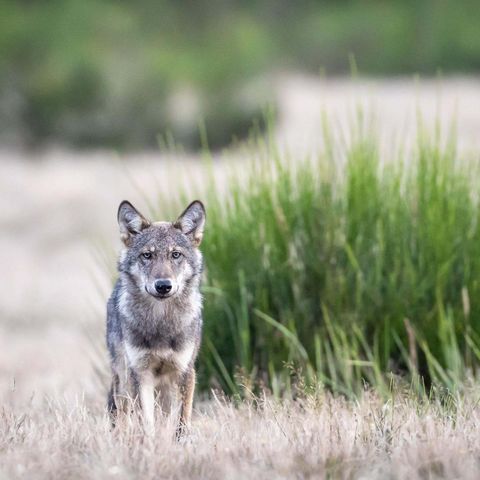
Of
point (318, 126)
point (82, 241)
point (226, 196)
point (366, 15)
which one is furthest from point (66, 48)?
point (226, 196)

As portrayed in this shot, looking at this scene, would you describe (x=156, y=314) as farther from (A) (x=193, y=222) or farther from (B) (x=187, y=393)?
(A) (x=193, y=222)

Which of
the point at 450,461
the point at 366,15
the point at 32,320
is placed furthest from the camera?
the point at 366,15

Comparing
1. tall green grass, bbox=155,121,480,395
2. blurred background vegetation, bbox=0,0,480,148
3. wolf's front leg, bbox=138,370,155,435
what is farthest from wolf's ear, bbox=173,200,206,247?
blurred background vegetation, bbox=0,0,480,148

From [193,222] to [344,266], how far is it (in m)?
1.98

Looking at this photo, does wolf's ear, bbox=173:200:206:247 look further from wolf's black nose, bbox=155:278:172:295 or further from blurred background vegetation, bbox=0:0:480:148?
blurred background vegetation, bbox=0:0:480:148

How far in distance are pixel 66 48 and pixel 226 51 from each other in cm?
482

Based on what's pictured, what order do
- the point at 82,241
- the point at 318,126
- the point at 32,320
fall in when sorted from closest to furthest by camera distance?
the point at 32,320
the point at 82,241
the point at 318,126

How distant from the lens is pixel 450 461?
564 cm

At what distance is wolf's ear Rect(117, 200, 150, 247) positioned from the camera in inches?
274

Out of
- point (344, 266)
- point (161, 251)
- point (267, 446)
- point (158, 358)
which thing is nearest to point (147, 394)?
point (158, 358)

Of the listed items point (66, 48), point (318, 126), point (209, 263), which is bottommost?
point (318, 126)

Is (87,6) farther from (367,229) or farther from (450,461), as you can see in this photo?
(450,461)

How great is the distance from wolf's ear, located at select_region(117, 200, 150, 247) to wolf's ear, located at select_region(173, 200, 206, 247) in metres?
0.17

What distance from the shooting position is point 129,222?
22.9 feet
